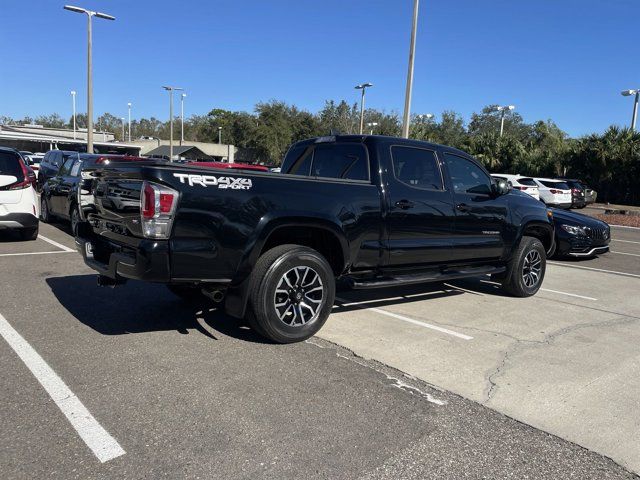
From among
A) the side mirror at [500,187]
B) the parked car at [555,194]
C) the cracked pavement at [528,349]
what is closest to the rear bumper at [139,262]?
the cracked pavement at [528,349]

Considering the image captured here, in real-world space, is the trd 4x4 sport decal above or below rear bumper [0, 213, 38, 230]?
above

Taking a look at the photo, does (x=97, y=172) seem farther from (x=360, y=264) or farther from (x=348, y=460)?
(x=348, y=460)

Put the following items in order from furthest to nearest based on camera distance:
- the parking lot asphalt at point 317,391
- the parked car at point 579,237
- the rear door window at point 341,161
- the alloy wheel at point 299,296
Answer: the parked car at point 579,237
the rear door window at point 341,161
the alloy wheel at point 299,296
the parking lot asphalt at point 317,391

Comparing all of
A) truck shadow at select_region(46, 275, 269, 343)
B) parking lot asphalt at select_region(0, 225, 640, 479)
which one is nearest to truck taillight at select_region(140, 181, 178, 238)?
parking lot asphalt at select_region(0, 225, 640, 479)

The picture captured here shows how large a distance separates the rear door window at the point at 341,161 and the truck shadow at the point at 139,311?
194 centimetres

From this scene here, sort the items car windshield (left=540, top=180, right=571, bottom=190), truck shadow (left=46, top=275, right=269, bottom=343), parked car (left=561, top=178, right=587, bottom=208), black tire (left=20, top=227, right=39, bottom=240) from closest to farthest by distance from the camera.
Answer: truck shadow (left=46, top=275, right=269, bottom=343), black tire (left=20, top=227, right=39, bottom=240), car windshield (left=540, top=180, right=571, bottom=190), parked car (left=561, top=178, right=587, bottom=208)

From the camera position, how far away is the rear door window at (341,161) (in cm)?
547

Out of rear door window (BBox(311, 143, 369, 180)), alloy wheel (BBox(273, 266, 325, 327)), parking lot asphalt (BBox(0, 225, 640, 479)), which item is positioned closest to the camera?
parking lot asphalt (BBox(0, 225, 640, 479))

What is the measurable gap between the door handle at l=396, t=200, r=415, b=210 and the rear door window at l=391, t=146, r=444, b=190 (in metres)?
0.25

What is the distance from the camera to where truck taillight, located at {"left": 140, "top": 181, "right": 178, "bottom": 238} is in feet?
12.8

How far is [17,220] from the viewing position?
8797mm

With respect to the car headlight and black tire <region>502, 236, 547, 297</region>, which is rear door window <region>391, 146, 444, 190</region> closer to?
black tire <region>502, 236, 547, 297</region>

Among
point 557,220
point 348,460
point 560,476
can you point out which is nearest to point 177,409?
point 348,460

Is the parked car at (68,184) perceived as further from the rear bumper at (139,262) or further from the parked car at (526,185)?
the parked car at (526,185)
